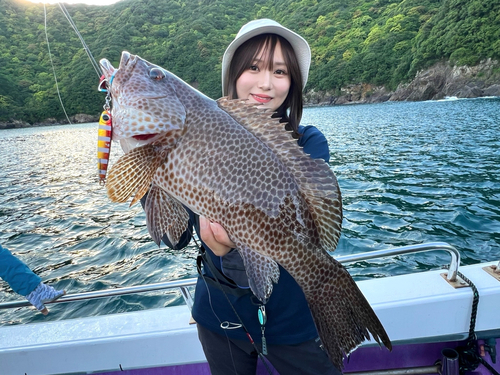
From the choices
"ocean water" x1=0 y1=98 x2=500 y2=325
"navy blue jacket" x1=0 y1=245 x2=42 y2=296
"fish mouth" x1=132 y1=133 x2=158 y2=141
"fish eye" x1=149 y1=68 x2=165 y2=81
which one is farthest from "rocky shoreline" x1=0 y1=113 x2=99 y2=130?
"fish mouth" x1=132 y1=133 x2=158 y2=141

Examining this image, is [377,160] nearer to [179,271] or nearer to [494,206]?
[494,206]

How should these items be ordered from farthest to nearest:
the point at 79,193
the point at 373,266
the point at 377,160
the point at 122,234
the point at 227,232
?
the point at 377,160
the point at 79,193
the point at 122,234
the point at 373,266
the point at 227,232

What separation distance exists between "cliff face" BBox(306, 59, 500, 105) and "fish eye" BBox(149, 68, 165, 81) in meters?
81.6

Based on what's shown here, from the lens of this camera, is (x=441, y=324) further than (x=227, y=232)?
Yes

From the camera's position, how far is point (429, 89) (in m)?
76.4

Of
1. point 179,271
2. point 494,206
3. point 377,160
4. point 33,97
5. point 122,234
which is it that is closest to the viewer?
point 179,271

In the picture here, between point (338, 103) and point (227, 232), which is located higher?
point (227, 232)

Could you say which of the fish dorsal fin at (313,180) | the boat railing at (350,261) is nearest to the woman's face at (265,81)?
the fish dorsal fin at (313,180)

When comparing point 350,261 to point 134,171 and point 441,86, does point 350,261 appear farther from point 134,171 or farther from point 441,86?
point 441,86

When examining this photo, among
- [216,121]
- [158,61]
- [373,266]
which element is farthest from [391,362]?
[158,61]

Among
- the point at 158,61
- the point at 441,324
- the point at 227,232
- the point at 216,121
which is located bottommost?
the point at 441,324

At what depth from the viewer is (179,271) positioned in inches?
321

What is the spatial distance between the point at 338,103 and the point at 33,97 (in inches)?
3005

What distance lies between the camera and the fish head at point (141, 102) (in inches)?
83.7
